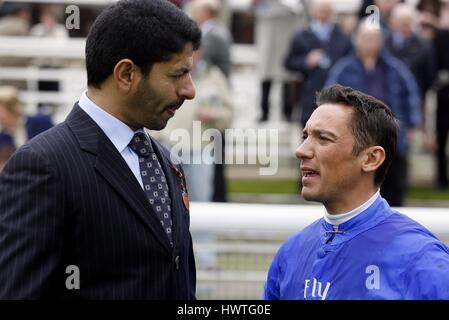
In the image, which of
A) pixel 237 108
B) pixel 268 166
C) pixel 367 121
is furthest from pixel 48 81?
pixel 367 121

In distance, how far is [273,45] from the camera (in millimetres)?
11734

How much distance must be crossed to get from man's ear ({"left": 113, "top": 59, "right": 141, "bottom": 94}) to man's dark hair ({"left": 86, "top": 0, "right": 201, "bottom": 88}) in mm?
13

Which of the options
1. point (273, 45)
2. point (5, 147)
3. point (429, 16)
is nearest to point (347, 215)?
point (5, 147)

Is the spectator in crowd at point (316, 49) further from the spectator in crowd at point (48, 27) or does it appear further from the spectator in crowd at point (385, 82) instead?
the spectator in crowd at point (48, 27)

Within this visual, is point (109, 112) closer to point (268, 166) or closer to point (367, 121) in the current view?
point (367, 121)

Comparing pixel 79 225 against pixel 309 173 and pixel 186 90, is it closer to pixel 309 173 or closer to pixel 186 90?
pixel 186 90

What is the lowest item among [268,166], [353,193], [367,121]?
[268,166]

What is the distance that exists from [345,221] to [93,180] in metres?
0.88

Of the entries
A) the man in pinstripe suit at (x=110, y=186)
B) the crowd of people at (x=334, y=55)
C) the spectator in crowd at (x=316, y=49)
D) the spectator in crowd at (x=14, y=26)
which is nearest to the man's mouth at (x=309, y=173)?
the man in pinstripe suit at (x=110, y=186)

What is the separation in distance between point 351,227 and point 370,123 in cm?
37

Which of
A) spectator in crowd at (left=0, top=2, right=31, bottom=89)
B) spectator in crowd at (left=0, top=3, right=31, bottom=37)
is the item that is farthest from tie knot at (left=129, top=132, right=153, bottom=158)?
spectator in crowd at (left=0, top=3, right=31, bottom=37)

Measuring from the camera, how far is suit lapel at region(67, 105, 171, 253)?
3412mm

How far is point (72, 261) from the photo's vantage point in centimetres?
333

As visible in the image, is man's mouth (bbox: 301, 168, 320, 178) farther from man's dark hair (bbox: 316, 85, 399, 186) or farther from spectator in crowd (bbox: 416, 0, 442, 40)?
spectator in crowd (bbox: 416, 0, 442, 40)
